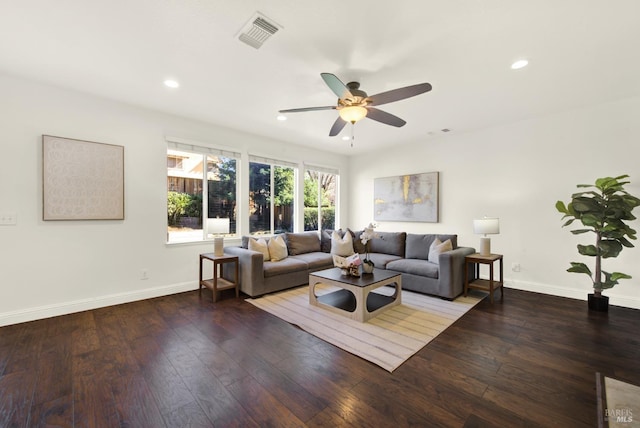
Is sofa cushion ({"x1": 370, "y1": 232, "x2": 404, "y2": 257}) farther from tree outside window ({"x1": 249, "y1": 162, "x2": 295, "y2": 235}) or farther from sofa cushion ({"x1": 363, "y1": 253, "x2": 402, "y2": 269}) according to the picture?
tree outside window ({"x1": 249, "y1": 162, "x2": 295, "y2": 235})

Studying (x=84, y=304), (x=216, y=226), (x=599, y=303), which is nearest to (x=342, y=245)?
(x=216, y=226)

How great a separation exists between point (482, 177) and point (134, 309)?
5588 mm

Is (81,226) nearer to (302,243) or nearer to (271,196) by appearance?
(271,196)

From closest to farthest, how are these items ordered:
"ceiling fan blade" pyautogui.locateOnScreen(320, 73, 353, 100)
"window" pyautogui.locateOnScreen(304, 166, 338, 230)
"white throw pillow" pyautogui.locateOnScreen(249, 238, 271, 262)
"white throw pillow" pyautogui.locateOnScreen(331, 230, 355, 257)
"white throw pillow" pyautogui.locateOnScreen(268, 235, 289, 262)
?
"ceiling fan blade" pyautogui.locateOnScreen(320, 73, 353, 100)
"white throw pillow" pyautogui.locateOnScreen(249, 238, 271, 262)
"white throw pillow" pyautogui.locateOnScreen(268, 235, 289, 262)
"white throw pillow" pyautogui.locateOnScreen(331, 230, 355, 257)
"window" pyautogui.locateOnScreen(304, 166, 338, 230)

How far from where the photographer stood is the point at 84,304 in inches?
130

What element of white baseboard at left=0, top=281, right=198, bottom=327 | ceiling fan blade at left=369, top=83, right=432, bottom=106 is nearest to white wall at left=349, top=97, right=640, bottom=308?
ceiling fan blade at left=369, top=83, right=432, bottom=106

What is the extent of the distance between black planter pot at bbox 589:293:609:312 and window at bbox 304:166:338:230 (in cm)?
457

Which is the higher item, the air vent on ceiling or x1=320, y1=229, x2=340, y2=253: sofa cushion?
the air vent on ceiling

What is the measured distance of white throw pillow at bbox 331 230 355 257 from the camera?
5004mm

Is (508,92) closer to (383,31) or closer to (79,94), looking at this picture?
(383,31)

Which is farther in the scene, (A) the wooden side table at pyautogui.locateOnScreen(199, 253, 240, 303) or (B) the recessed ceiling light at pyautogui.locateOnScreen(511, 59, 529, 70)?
(A) the wooden side table at pyautogui.locateOnScreen(199, 253, 240, 303)

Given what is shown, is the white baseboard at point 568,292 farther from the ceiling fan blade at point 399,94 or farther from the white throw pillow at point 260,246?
the white throw pillow at point 260,246

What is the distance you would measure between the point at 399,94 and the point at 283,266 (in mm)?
2828

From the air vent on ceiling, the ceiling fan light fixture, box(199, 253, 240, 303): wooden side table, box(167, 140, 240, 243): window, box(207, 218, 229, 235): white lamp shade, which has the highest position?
the air vent on ceiling
